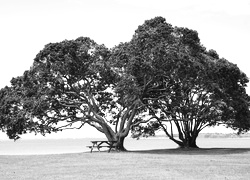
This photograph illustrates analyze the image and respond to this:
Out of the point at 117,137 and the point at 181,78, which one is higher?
the point at 181,78

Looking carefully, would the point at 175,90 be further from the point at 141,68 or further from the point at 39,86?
the point at 39,86

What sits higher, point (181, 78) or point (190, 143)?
point (181, 78)

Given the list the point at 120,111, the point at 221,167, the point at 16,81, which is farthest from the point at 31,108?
the point at 221,167

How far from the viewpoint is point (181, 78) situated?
36.2 metres

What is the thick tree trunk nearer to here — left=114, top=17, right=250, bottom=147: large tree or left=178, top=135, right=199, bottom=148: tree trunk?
left=114, top=17, right=250, bottom=147: large tree

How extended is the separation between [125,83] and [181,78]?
555 cm

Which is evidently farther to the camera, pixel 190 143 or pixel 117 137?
pixel 190 143

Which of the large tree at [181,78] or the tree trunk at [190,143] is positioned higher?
the large tree at [181,78]

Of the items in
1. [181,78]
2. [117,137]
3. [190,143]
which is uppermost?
[181,78]

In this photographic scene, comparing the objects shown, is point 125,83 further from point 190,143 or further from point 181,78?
point 190,143

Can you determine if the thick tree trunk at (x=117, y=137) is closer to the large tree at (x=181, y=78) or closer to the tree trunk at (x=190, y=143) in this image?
the large tree at (x=181, y=78)

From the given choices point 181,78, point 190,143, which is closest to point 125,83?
point 181,78

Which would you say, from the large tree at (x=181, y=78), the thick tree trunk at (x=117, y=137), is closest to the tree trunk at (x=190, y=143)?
the large tree at (x=181, y=78)

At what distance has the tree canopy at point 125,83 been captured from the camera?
3394cm
